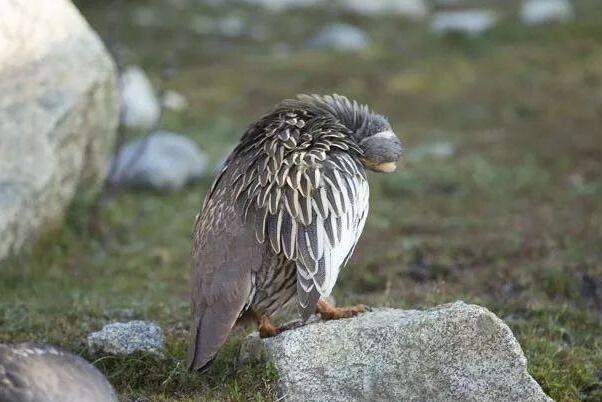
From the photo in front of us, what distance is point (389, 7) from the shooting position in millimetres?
24875

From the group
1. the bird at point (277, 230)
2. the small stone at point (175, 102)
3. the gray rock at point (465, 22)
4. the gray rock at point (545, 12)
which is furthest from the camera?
the gray rock at point (545, 12)

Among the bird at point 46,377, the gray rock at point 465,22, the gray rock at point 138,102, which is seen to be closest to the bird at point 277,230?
the bird at point 46,377

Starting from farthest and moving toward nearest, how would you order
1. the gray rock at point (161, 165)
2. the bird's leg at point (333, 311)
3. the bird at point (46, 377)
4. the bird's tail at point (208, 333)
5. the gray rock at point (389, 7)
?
the gray rock at point (389, 7) → the gray rock at point (161, 165) → the bird's leg at point (333, 311) → the bird's tail at point (208, 333) → the bird at point (46, 377)

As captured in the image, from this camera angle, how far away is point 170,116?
1496cm

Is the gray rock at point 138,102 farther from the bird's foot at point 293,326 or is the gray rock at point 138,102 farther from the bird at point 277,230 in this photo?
the bird's foot at point 293,326

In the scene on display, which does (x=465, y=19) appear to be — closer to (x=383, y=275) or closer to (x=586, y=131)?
(x=586, y=131)

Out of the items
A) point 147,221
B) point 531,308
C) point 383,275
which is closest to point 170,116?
point 147,221

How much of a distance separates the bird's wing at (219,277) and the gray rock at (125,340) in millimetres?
460

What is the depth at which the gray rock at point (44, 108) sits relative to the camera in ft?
27.6

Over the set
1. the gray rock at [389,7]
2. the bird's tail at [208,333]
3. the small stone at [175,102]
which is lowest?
the gray rock at [389,7]

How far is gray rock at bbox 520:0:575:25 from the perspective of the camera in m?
21.9

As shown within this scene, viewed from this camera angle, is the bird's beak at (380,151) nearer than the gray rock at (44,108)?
Yes

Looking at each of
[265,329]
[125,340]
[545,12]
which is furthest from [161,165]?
[545,12]

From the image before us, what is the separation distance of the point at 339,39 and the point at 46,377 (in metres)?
16.9
